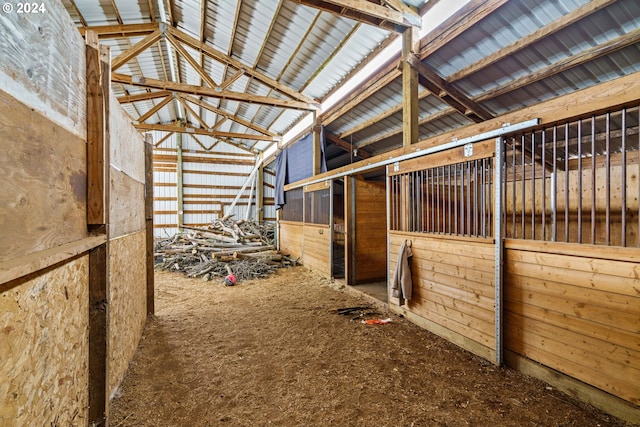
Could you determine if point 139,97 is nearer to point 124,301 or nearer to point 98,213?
point 124,301

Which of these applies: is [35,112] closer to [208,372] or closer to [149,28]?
[208,372]

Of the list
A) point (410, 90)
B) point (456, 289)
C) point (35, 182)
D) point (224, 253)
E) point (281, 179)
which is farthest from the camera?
point (281, 179)

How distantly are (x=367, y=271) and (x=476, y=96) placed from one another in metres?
3.44

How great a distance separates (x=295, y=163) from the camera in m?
8.05

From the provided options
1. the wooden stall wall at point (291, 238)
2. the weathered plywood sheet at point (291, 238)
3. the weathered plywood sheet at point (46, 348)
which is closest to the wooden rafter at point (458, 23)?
the weathered plywood sheet at point (46, 348)

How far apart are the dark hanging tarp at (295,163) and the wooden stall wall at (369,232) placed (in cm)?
165

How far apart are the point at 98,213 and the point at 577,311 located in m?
3.15

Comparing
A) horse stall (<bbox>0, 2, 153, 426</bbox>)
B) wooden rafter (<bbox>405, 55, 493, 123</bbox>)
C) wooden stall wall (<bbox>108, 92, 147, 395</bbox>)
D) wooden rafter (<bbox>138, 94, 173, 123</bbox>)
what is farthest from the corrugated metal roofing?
horse stall (<bbox>0, 2, 153, 426</bbox>)

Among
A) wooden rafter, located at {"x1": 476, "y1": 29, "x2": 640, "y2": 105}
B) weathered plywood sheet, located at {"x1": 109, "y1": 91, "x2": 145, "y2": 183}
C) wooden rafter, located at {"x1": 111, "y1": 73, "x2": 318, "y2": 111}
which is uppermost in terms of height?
wooden rafter, located at {"x1": 111, "y1": 73, "x2": 318, "y2": 111}

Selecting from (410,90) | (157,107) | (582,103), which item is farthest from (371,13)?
(157,107)

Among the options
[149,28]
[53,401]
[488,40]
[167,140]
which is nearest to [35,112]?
[53,401]

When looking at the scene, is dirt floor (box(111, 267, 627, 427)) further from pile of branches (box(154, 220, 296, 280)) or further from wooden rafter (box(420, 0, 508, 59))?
wooden rafter (box(420, 0, 508, 59))

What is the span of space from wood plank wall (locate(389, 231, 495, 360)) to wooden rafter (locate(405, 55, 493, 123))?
2.28m

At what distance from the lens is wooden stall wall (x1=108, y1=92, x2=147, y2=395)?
1996mm
